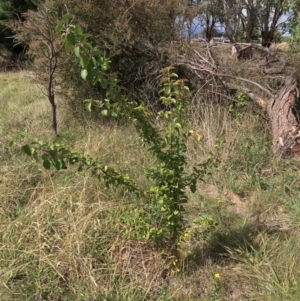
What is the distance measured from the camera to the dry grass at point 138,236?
237 cm

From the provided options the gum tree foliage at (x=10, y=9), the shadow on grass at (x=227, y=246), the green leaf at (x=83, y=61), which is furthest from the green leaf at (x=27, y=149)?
the gum tree foliage at (x=10, y=9)

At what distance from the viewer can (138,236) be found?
240cm

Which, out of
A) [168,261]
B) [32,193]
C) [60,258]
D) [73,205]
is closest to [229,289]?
[168,261]

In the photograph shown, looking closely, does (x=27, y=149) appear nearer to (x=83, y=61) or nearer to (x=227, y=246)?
(x=83, y=61)

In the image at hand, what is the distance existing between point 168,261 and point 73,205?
3.36ft

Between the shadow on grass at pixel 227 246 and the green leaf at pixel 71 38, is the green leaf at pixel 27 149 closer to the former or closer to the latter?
the green leaf at pixel 71 38

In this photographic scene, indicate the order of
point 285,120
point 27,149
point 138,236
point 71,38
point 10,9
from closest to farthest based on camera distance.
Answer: point 71,38 → point 27,149 → point 138,236 → point 285,120 → point 10,9

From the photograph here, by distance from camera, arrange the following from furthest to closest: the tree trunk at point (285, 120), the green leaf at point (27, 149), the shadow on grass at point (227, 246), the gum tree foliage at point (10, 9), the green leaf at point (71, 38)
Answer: the gum tree foliage at point (10, 9), the tree trunk at point (285, 120), the shadow on grass at point (227, 246), the green leaf at point (27, 149), the green leaf at point (71, 38)

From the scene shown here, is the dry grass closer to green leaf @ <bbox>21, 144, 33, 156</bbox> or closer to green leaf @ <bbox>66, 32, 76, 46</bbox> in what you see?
green leaf @ <bbox>21, 144, 33, 156</bbox>

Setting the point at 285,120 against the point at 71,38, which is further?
the point at 285,120

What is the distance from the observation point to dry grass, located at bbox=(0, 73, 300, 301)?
2.37m

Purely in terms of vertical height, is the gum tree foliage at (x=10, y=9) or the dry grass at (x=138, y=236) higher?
the gum tree foliage at (x=10, y=9)

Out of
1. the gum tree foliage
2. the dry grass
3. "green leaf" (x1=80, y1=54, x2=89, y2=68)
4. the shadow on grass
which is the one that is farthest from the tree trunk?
the gum tree foliage

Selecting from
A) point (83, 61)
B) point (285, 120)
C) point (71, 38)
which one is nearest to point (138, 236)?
point (83, 61)
